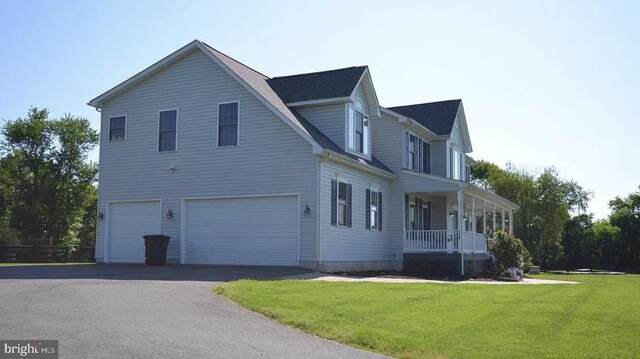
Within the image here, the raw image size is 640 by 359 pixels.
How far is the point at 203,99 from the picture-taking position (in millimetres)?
23562

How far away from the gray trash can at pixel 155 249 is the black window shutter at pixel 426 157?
13.1m

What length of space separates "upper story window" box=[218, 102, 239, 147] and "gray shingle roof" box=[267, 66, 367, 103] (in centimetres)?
268

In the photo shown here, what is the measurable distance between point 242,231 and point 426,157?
39.1ft

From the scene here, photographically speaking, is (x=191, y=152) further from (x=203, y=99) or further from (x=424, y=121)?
(x=424, y=121)

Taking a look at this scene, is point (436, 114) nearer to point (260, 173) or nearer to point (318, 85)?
point (318, 85)

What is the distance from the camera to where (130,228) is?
2450cm

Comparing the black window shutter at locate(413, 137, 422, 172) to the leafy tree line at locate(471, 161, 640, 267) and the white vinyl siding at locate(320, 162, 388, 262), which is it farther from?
the leafy tree line at locate(471, 161, 640, 267)

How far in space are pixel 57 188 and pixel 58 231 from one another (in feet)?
11.1

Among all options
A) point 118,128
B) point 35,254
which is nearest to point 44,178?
point 35,254

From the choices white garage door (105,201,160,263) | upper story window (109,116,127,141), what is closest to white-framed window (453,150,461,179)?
white garage door (105,201,160,263)

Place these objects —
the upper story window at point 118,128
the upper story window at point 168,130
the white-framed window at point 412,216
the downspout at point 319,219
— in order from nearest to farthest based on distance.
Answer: the downspout at point 319,219
the upper story window at point 168,130
the upper story window at point 118,128
the white-framed window at point 412,216

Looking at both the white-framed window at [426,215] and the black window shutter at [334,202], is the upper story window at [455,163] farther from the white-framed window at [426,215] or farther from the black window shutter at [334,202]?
the black window shutter at [334,202]

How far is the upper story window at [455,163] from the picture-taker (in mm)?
32084

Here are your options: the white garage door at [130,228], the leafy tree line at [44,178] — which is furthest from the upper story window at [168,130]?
the leafy tree line at [44,178]
